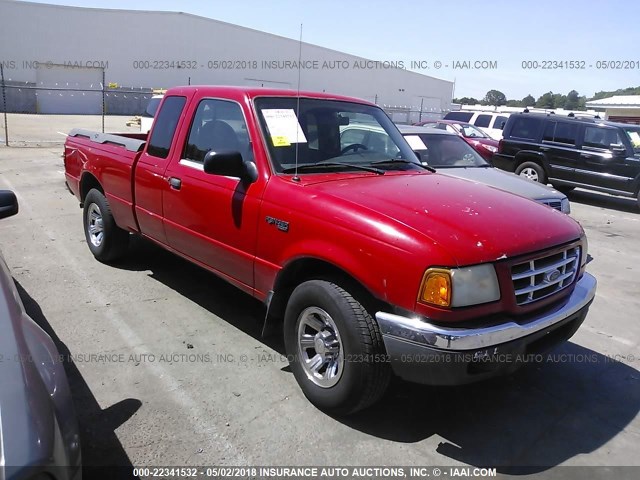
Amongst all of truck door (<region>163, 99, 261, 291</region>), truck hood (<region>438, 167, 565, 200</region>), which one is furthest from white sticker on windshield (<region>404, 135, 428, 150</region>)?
truck door (<region>163, 99, 261, 291</region>)

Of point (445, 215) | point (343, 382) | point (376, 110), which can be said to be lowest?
point (343, 382)

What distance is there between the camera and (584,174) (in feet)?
38.4

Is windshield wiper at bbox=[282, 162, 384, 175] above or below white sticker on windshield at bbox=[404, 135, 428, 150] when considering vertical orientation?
below

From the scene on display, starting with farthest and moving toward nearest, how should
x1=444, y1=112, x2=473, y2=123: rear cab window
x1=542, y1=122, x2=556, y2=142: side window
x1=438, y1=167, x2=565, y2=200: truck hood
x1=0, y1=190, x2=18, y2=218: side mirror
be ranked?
1. x1=444, y1=112, x2=473, y2=123: rear cab window
2. x1=542, y1=122, x2=556, y2=142: side window
3. x1=438, y1=167, x2=565, y2=200: truck hood
4. x1=0, y1=190, x2=18, y2=218: side mirror

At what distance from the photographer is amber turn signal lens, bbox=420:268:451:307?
2592mm

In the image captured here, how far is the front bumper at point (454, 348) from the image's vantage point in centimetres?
260

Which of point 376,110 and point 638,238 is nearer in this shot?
point 376,110

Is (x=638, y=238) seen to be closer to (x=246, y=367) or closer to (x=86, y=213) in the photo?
(x=246, y=367)

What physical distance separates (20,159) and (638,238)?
14.4 meters

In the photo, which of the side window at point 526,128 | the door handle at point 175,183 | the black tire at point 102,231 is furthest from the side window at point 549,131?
the door handle at point 175,183

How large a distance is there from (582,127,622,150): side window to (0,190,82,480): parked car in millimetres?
12298

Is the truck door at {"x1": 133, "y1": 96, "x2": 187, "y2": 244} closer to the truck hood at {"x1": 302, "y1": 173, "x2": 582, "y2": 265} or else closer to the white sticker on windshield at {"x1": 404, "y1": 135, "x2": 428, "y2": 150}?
the truck hood at {"x1": 302, "y1": 173, "x2": 582, "y2": 265}

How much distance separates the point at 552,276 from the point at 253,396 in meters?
2.03

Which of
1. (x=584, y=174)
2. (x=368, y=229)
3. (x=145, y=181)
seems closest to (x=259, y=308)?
(x=145, y=181)
